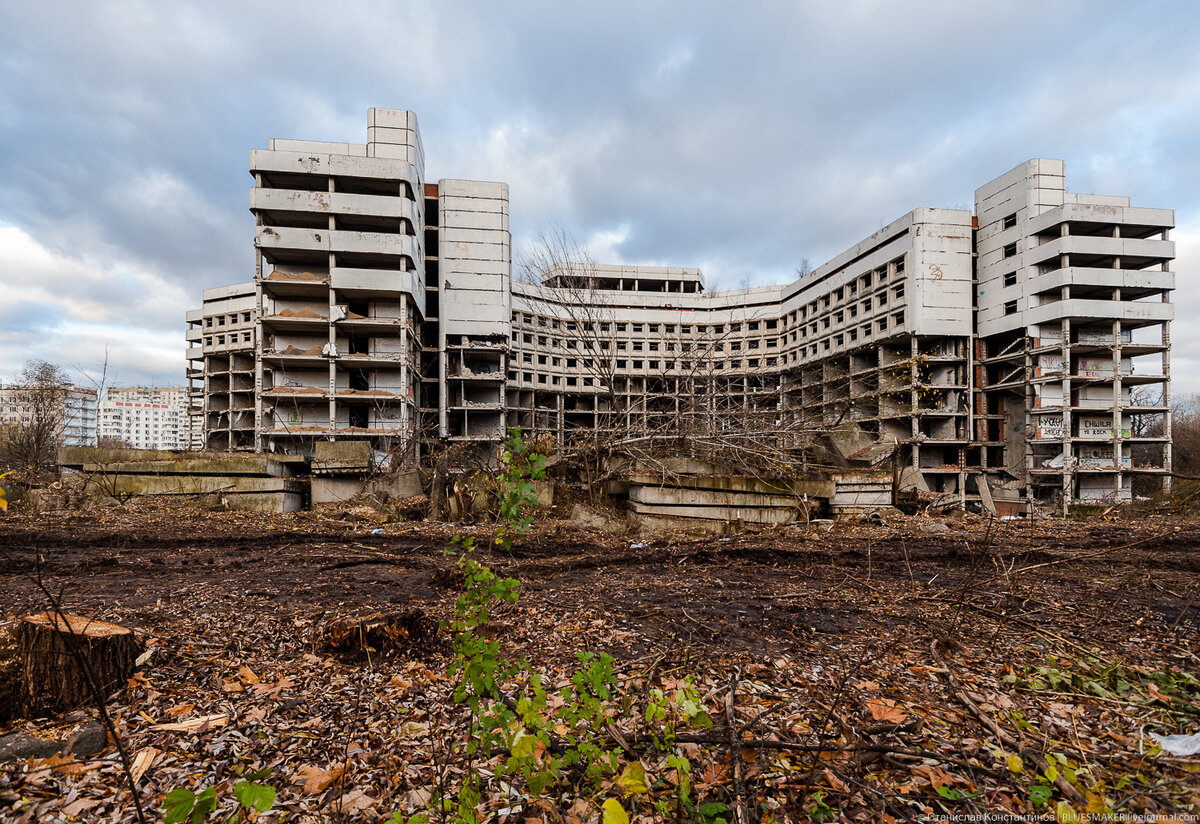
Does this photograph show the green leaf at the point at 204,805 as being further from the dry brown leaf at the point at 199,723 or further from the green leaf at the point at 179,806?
the dry brown leaf at the point at 199,723

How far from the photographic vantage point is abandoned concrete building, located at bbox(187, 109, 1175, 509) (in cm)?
2722

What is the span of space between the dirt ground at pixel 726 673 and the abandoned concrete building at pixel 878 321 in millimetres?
18251

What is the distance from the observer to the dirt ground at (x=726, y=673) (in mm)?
2408

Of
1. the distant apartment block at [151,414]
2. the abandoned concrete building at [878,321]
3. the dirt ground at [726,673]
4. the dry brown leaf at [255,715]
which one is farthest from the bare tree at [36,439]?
the distant apartment block at [151,414]

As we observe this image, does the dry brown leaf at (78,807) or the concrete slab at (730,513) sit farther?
the concrete slab at (730,513)

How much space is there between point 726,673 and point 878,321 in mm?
35925

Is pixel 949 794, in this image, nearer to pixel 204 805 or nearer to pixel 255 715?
pixel 204 805

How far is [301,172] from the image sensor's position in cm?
2709

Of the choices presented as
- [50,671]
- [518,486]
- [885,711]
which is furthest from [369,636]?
[885,711]

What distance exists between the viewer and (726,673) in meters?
3.69

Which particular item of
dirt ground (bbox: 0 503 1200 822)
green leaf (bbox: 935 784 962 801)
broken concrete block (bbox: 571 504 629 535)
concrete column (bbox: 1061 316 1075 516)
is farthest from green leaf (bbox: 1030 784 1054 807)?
concrete column (bbox: 1061 316 1075 516)

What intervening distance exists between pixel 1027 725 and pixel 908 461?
1314 inches

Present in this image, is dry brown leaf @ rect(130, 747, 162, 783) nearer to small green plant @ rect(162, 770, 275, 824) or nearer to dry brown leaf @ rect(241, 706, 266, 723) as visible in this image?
dry brown leaf @ rect(241, 706, 266, 723)

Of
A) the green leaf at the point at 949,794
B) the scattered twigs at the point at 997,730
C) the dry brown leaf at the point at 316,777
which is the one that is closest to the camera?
the scattered twigs at the point at 997,730
